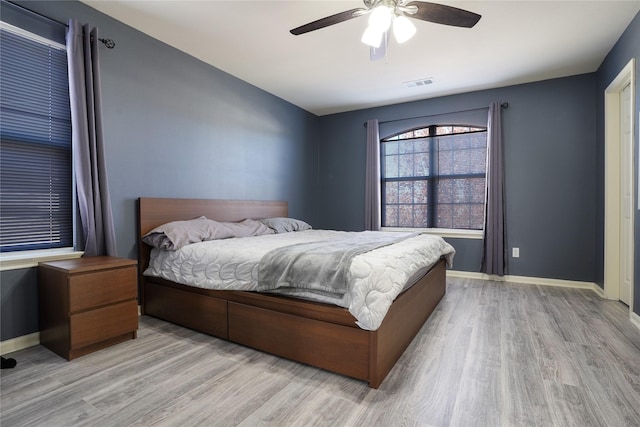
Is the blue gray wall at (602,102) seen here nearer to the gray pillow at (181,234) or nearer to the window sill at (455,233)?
the window sill at (455,233)

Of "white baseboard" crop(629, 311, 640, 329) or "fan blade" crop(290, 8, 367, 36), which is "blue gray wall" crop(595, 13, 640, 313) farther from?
"fan blade" crop(290, 8, 367, 36)

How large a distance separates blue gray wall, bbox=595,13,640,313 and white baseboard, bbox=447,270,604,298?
153mm

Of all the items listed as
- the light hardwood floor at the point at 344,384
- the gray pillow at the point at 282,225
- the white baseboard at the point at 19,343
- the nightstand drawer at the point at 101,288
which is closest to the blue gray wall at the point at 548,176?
the light hardwood floor at the point at 344,384

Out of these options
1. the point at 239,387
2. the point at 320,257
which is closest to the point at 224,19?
the point at 320,257

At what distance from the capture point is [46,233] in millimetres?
2346

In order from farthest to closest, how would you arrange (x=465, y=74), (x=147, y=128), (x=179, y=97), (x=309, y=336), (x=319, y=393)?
1. (x=465, y=74)
2. (x=179, y=97)
3. (x=147, y=128)
4. (x=309, y=336)
5. (x=319, y=393)

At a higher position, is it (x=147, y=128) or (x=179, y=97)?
(x=179, y=97)

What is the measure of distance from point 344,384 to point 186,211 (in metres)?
2.33

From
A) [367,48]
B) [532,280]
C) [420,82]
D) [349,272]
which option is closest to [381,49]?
[367,48]

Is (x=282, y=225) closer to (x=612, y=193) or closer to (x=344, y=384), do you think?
(x=344, y=384)

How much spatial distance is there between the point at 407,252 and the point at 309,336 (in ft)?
2.97

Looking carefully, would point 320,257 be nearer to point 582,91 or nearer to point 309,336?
point 309,336

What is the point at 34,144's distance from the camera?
89.6 inches

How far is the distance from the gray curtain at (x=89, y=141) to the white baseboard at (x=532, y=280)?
4.20 meters
